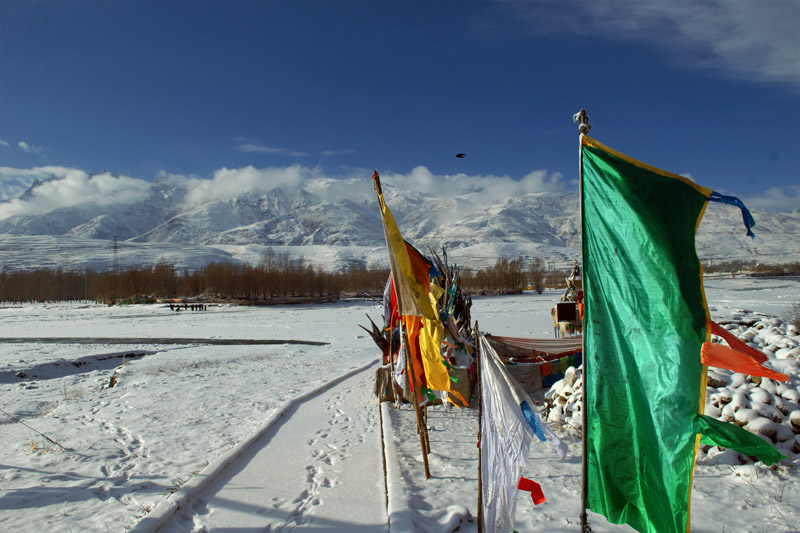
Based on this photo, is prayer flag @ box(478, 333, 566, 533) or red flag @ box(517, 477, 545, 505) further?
prayer flag @ box(478, 333, 566, 533)

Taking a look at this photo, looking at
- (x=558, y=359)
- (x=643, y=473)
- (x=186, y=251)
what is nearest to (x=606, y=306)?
(x=643, y=473)

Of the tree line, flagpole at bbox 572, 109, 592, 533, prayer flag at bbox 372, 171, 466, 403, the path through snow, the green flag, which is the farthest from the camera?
the tree line

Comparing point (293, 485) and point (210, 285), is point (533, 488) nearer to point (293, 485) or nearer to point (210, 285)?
point (293, 485)

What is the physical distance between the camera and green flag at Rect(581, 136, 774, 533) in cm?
289

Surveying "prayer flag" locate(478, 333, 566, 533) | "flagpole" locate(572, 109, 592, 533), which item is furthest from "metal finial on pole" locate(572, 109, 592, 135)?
"prayer flag" locate(478, 333, 566, 533)

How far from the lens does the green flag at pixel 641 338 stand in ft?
9.48

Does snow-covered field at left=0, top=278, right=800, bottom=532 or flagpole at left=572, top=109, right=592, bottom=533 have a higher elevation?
flagpole at left=572, top=109, right=592, bottom=533

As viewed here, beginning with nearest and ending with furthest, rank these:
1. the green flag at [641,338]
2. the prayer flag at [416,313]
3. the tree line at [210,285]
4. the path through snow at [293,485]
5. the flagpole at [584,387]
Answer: the green flag at [641,338] < the flagpole at [584,387] < the path through snow at [293,485] < the prayer flag at [416,313] < the tree line at [210,285]

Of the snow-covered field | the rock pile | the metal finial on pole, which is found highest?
the metal finial on pole

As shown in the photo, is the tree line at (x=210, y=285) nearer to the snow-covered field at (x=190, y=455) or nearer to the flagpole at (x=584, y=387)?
the snow-covered field at (x=190, y=455)

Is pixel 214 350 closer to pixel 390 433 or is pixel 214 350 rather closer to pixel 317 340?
pixel 317 340

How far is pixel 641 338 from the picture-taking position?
3086mm

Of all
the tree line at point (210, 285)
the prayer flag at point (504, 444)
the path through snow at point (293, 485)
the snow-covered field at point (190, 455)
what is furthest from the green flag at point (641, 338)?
the tree line at point (210, 285)

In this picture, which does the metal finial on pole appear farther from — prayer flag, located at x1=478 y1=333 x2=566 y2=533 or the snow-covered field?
the snow-covered field
